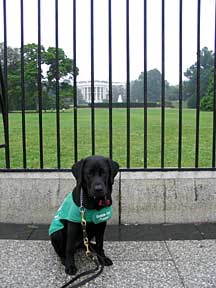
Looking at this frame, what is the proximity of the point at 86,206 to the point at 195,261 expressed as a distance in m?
1.02

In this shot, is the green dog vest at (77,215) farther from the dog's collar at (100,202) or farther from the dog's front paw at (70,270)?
the dog's front paw at (70,270)

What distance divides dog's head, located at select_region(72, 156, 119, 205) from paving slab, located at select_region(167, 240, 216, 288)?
2.76ft

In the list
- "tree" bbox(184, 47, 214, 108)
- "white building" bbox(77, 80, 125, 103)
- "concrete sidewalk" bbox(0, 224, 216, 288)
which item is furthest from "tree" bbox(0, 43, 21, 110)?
"tree" bbox(184, 47, 214, 108)

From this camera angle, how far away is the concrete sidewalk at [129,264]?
2984 mm

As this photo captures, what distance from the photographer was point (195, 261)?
11.0 ft

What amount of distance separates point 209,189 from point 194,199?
0.61 feet

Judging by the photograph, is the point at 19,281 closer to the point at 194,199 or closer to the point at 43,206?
the point at 43,206

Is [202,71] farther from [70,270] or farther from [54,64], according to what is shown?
[70,270]

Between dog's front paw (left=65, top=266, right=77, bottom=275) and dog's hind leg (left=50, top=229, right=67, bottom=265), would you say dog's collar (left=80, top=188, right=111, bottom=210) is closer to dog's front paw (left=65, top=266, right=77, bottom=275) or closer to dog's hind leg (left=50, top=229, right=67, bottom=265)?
dog's hind leg (left=50, top=229, right=67, bottom=265)

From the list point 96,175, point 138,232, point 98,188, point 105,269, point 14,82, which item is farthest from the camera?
point 14,82

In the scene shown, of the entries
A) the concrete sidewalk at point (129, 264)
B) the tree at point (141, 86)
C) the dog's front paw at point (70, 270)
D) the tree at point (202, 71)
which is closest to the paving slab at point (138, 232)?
the concrete sidewalk at point (129, 264)

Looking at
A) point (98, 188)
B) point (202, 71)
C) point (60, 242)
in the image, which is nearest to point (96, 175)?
point (98, 188)

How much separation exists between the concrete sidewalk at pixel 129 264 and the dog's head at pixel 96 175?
61 cm

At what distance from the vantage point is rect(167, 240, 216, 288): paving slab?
118 inches
